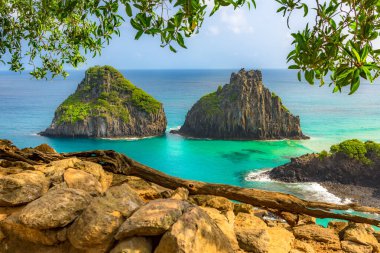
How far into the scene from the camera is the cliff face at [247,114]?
410 feet

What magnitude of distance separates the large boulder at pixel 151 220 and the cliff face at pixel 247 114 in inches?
4697

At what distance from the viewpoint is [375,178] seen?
7919 cm

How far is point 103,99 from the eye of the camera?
127 meters

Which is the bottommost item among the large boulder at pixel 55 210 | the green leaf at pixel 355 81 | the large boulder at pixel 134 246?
the large boulder at pixel 134 246

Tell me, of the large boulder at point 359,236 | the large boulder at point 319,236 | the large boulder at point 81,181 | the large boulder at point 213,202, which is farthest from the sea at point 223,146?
the large boulder at point 81,181

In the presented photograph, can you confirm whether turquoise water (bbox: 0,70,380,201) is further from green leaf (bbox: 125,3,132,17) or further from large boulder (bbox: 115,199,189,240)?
green leaf (bbox: 125,3,132,17)

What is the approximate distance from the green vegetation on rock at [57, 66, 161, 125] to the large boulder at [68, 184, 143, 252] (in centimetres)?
11967

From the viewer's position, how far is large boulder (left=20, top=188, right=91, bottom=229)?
21.0ft

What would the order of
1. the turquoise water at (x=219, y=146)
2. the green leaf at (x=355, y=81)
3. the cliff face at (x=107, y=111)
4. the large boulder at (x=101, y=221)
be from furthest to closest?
the cliff face at (x=107, y=111), the turquoise water at (x=219, y=146), the large boulder at (x=101, y=221), the green leaf at (x=355, y=81)

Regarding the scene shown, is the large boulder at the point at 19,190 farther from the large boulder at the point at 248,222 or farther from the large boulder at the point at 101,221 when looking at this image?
the large boulder at the point at 248,222

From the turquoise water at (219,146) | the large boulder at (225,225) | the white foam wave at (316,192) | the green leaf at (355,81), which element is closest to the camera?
the green leaf at (355,81)

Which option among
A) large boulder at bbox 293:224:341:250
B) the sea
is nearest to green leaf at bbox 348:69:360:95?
large boulder at bbox 293:224:341:250

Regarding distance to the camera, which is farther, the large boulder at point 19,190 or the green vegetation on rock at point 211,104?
the green vegetation on rock at point 211,104

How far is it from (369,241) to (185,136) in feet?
411
